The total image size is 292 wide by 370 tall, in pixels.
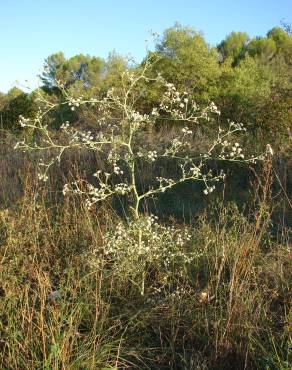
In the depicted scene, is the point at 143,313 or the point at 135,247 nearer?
the point at 143,313

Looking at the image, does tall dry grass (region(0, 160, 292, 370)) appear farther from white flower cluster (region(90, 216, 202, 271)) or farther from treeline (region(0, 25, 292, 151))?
treeline (region(0, 25, 292, 151))

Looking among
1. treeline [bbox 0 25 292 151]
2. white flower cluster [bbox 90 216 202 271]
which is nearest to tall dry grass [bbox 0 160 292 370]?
white flower cluster [bbox 90 216 202 271]

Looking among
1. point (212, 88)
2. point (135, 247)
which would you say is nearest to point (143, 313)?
point (135, 247)

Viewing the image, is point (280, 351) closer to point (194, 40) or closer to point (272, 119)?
point (272, 119)

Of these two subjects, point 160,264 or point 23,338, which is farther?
point 160,264

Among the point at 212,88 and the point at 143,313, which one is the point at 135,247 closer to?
the point at 143,313

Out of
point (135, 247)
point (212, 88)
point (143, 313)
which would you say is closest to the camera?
point (143, 313)

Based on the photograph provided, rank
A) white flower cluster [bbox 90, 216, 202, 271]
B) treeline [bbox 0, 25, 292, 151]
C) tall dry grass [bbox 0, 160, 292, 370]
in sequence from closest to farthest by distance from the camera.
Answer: tall dry grass [bbox 0, 160, 292, 370], white flower cluster [bbox 90, 216, 202, 271], treeline [bbox 0, 25, 292, 151]

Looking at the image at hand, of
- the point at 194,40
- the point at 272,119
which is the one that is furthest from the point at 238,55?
the point at 272,119

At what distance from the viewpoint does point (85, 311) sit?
305 centimetres

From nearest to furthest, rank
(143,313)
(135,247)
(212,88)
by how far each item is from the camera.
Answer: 1. (143,313)
2. (135,247)
3. (212,88)

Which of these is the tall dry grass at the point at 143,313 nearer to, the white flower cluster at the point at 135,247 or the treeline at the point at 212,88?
the white flower cluster at the point at 135,247

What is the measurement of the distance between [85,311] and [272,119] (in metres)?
7.37

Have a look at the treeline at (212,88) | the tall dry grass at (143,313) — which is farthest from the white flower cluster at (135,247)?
the treeline at (212,88)
